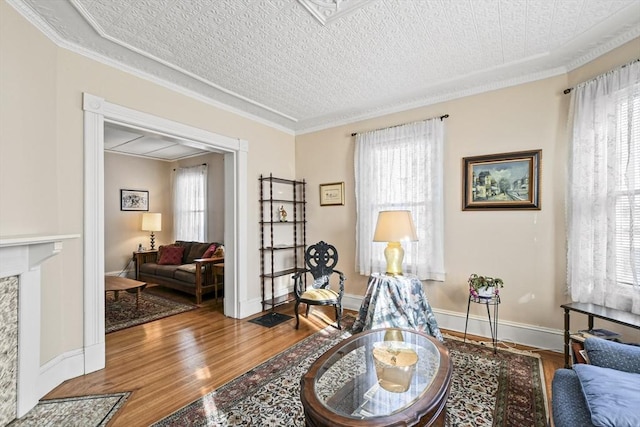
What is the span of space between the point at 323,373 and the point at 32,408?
1999 mm

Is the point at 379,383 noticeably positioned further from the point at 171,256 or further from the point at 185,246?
the point at 185,246

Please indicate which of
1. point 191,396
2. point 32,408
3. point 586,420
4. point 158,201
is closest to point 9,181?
point 32,408

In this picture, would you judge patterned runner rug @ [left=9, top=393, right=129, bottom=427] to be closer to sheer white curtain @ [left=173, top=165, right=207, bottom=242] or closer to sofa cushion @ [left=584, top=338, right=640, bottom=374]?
sofa cushion @ [left=584, top=338, right=640, bottom=374]

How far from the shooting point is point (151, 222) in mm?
6188

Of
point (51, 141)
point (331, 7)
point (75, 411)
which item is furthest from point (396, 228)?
point (51, 141)

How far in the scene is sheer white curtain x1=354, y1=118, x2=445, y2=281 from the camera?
133 inches

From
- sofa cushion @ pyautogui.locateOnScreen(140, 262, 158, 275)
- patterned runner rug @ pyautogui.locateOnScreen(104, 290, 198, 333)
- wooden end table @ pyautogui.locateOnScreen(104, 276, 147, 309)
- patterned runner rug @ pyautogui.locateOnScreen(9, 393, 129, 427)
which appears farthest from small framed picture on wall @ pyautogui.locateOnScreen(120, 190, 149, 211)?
patterned runner rug @ pyautogui.locateOnScreen(9, 393, 129, 427)

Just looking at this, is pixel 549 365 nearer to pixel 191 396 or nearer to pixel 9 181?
pixel 191 396

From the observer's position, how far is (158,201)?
6730 millimetres

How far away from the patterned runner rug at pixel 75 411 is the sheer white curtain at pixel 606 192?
376cm

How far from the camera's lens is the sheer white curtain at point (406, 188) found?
337 centimetres

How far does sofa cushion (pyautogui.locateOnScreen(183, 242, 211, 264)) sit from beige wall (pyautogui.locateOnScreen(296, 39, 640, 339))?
3.99 meters

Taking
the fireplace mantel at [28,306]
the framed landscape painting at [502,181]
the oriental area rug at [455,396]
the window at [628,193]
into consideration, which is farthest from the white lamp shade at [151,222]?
the window at [628,193]

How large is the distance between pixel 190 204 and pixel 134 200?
1.22 m
